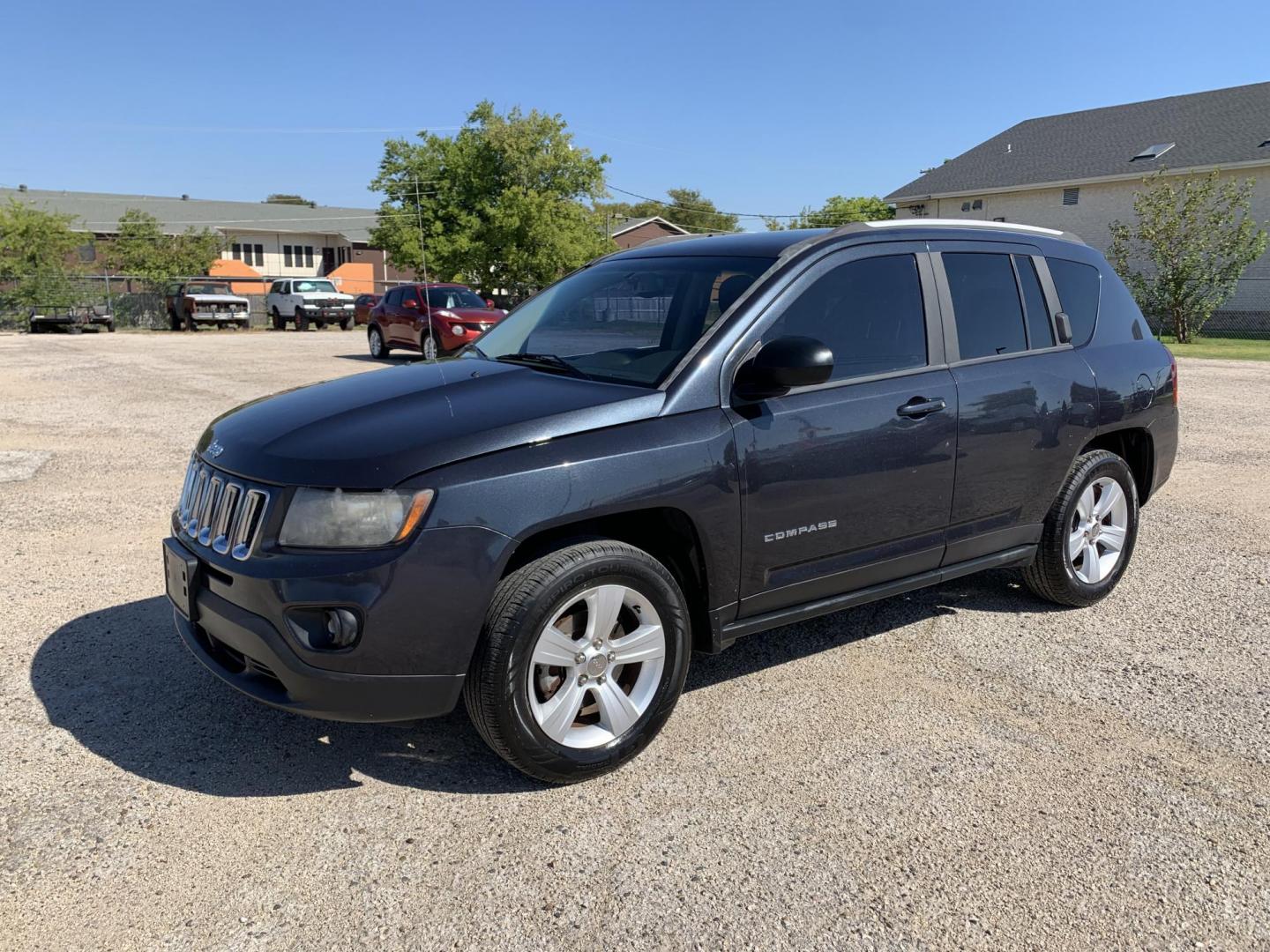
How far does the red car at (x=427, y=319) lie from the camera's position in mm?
18734

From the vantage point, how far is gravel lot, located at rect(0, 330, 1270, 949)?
2600 millimetres

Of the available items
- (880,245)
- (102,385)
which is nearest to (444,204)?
(102,385)

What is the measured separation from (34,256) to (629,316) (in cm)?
4420

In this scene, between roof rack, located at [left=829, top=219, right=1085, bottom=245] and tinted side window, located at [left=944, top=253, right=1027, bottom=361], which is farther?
tinted side window, located at [left=944, top=253, right=1027, bottom=361]

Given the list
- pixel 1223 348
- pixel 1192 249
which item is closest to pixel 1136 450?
pixel 1223 348

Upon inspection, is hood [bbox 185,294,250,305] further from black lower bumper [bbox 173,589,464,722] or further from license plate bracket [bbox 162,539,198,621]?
black lower bumper [bbox 173,589,464,722]

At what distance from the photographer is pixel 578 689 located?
327 cm

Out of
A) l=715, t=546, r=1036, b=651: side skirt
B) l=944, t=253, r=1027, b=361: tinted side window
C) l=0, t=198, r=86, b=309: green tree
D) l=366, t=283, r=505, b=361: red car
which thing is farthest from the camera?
l=0, t=198, r=86, b=309: green tree

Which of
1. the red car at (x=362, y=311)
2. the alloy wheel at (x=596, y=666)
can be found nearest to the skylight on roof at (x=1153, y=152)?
the red car at (x=362, y=311)

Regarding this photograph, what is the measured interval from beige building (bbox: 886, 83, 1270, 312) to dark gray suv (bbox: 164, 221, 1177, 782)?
30194mm

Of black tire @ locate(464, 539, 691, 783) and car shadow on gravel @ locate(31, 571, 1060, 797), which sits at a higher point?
black tire @ locate(464, 539, 691, 783)

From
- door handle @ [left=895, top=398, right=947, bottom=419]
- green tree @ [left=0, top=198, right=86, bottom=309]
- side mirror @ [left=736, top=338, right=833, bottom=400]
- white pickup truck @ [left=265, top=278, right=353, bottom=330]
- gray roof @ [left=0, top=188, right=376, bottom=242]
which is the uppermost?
gray roof @ [left=0, top=188, right=376, bottom=242]

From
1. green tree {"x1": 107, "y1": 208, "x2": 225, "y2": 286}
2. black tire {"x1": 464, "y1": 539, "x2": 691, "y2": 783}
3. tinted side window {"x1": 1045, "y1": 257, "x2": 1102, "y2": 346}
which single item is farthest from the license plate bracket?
green tree {"x1": 107, "y1": 208, "x2": 225, "y2": 286}

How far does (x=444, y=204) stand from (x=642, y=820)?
4684cm
